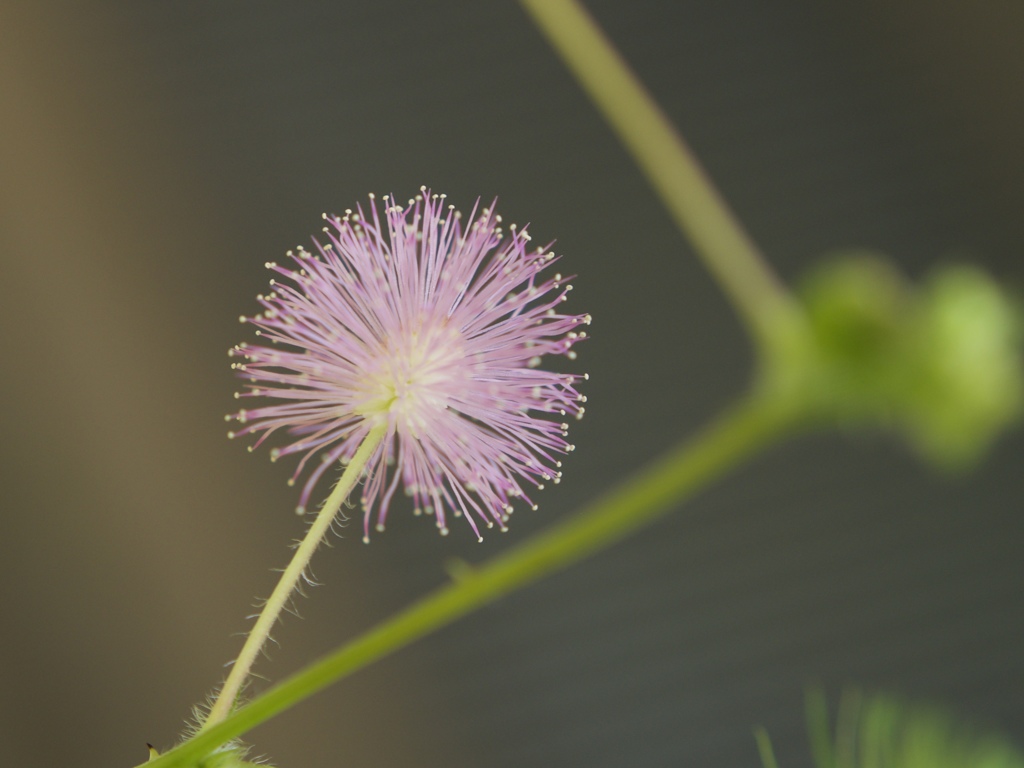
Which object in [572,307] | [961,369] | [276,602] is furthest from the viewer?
[572,307]

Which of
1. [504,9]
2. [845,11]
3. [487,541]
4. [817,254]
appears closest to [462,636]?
[487,541]

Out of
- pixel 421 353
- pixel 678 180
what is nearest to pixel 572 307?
pixel 421 353

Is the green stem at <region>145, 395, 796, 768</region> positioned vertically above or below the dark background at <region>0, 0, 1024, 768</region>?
below

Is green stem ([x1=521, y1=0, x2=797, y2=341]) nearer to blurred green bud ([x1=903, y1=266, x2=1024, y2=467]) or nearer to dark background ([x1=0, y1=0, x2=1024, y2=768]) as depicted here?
blurred green bud ([x1=903, y1=266, x2=1024, y2=467])

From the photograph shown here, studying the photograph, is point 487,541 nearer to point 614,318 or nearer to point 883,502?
point 614,318

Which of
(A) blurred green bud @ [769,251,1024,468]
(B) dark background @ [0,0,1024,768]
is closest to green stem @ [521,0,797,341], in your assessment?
(A) blurred green bud @ [769,251,1024,468]

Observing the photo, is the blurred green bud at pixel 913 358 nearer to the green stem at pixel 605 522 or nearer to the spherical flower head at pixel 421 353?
the green stem at pixel 605 522

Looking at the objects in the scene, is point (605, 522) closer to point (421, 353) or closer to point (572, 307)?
point (421, 353)
